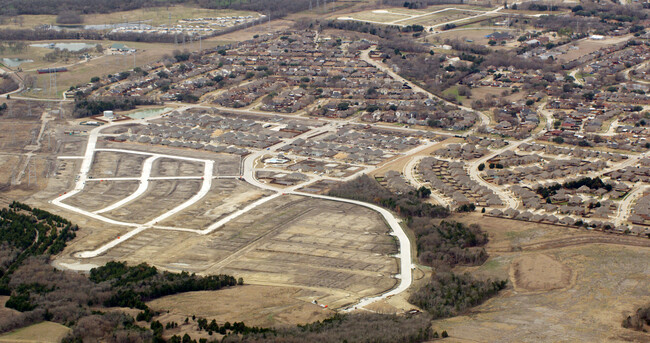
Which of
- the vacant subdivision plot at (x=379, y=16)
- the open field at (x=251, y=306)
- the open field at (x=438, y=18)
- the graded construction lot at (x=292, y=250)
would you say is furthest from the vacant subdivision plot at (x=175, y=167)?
the vacant subdivision plot at (x=379, y=16)

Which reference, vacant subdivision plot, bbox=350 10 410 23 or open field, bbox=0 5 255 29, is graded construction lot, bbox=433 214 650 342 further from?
open field, bbox=0 5 255 29

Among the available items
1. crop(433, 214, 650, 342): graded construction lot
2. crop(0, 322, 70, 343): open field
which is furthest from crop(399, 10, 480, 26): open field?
crop(0, 322, 70, 343): open field

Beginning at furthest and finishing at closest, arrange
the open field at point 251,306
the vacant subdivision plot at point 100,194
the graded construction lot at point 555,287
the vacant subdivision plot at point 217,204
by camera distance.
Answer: the vacant subdivision plot at point 100,194 → the vacant subdivision plot at point 217,204 → the open field at point 251,306 → the graded construction lot at point 555,287

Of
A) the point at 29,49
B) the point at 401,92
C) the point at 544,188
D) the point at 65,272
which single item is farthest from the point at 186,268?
the point at 29,49

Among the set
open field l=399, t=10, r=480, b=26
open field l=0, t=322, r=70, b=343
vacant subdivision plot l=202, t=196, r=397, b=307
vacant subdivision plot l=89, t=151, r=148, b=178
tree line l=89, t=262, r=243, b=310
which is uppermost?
open field l=399, t=10, r=480, b=26

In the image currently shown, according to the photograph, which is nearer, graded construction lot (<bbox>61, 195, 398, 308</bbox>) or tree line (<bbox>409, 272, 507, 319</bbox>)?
tree line (<bbox>409, 272, 507, 319</bbox>)

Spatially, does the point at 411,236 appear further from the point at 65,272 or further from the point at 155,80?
the point at 155,80

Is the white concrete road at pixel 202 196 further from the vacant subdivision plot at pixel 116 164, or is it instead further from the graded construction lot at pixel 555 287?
the graded construction lot at pixel 555 287
